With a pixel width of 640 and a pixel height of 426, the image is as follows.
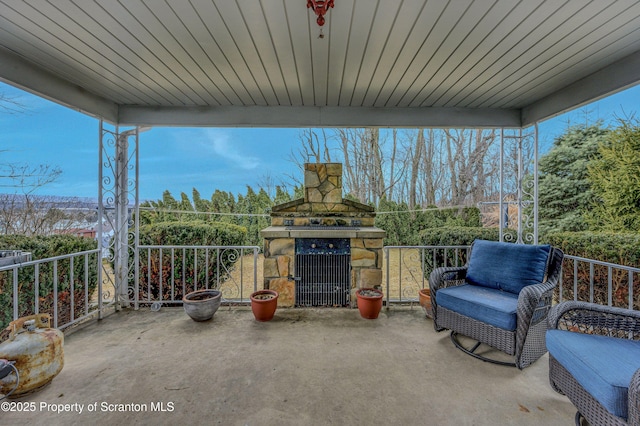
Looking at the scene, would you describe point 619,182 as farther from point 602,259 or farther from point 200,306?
point 200,306

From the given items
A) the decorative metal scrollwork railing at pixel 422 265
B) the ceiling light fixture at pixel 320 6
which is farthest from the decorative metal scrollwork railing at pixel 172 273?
the ceiling light fixture at pixel 320 6

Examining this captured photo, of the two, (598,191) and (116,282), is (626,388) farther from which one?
(116,282)

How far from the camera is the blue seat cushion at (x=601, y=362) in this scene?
122cm

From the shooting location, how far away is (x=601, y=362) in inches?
53.7

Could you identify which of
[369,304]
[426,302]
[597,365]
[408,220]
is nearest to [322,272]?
[369,304]

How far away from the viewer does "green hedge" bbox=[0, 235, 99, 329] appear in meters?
2.50

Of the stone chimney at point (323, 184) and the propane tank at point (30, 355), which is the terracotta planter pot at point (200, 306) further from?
the stone chimney at point (323, 184)

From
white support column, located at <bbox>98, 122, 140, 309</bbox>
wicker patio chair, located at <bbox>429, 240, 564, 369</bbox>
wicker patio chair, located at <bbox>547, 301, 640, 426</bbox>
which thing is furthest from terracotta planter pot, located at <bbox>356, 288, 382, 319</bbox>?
white support column, located at <bbox>98, 122, 140, 309</bbox>

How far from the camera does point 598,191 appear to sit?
404 cm

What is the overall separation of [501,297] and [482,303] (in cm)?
28

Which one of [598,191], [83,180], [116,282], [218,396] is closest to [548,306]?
[218,396]

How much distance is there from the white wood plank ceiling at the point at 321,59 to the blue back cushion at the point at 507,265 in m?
1.62

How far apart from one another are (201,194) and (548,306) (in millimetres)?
6543

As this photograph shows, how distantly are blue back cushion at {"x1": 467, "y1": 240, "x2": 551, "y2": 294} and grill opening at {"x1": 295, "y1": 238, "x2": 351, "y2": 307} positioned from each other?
1.43 meters
